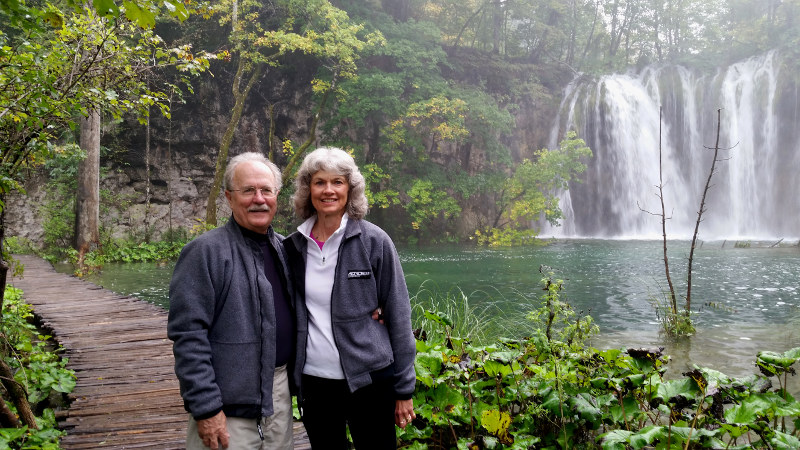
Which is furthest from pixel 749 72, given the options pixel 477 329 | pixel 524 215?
pixel 477 329

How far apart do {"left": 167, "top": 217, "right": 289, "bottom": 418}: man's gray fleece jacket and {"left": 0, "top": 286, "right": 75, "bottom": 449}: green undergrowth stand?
1.06m

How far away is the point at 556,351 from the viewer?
3.07 meters

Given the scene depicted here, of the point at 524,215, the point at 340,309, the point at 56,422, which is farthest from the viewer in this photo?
the point at 524,215

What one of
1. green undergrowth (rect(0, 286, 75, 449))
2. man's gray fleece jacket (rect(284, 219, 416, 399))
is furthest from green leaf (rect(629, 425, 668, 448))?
green undergrowth (rect(0, 286, 75, 449))

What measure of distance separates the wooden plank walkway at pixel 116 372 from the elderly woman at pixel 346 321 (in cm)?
87

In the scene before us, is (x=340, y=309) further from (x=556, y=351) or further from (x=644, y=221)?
(x=644, y=221)

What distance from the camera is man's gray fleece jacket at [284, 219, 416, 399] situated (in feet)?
5.98

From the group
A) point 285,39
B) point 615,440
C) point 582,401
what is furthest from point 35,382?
point 285,39

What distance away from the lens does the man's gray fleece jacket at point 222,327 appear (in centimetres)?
160

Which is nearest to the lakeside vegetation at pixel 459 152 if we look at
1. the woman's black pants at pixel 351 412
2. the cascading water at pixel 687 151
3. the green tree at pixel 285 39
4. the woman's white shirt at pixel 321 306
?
the green tree at pixel 285 39

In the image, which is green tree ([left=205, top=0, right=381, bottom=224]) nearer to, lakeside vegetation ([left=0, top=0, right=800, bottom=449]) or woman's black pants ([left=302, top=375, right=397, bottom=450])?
lakeside vegetation ([left=0, top=0, right=800, bottom=449])

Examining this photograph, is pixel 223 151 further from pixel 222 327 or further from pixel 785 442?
pixel 785 442

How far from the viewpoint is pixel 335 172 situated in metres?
1.91

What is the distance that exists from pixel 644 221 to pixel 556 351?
22702 millimetres
